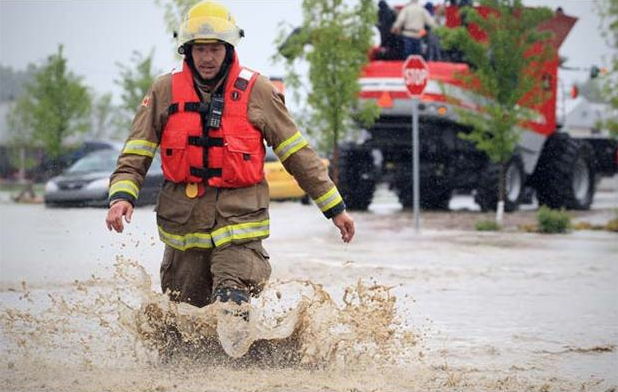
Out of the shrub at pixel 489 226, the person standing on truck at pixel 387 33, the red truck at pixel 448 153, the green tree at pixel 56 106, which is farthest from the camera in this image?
the green tree at pixel 56 106

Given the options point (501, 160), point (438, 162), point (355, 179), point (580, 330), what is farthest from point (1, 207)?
point (580, 330)

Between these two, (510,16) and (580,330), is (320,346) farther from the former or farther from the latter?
(510,16)

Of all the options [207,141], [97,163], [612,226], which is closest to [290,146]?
[207,141]

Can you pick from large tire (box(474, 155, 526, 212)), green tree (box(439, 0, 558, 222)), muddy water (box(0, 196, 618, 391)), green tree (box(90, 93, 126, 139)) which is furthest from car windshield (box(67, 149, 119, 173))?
green tree (box(90, 93, 126, 139))

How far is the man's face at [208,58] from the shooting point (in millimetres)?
5758

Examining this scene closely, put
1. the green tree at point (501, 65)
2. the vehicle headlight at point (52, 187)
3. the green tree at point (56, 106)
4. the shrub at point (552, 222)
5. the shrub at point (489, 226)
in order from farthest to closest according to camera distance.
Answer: the green tree at point (56, 106)
the vehicle headlight at point (52, 187)
the green tree at point (501, 65)
the shrub at point (489, 226)
the shrub at point (552, 222)

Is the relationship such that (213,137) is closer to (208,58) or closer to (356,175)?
(208,58)

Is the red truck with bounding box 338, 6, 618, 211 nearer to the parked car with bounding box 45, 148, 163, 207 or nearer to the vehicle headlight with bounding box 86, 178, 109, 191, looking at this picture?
the parked car with bounding box 45, 148, 163, 207

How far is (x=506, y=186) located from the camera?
21656 millimetres

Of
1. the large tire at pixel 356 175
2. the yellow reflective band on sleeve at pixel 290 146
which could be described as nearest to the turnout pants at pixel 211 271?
the yellow reflective band on sleeve at pixel 290 146

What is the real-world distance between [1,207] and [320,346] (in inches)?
795

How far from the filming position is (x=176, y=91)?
19.1 ft

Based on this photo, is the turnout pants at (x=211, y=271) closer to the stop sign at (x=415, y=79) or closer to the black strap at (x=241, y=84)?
the black strap at (x=241, y=84)

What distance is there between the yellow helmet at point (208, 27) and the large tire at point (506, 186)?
15.2 m
